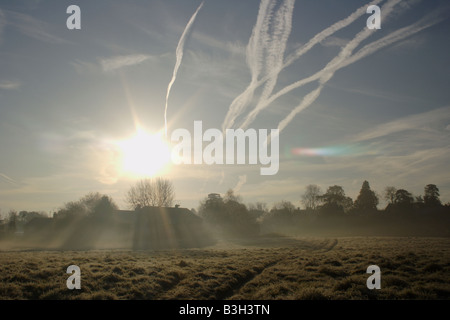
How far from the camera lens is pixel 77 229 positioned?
6062 cm

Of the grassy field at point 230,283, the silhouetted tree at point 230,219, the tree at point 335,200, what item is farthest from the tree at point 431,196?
the grassy field at point 230,283

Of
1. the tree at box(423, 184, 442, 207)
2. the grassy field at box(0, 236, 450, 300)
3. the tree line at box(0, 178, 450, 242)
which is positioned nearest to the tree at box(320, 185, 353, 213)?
the tree line at box(0, 178, 450, 242)

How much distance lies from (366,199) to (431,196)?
14275mm

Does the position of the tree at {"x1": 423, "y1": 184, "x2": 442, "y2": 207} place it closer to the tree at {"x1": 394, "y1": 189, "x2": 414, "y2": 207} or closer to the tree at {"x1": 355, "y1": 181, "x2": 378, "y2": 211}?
the tree at {"x1": 394, "y1": 189, "x2": 414, "y2": 207}

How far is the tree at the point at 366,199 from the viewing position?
75.2 metres

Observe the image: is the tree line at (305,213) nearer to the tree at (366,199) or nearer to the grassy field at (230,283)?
→ the tree at (366,199)

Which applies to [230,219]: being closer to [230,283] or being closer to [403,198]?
[403,198]

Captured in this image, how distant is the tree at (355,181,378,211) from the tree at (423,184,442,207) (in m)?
11.2

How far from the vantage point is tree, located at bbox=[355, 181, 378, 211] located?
247 ft

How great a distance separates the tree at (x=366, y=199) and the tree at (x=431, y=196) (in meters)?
11.2

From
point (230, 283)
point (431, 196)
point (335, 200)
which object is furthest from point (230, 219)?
point (230, 283)

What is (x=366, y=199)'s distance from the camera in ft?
251
